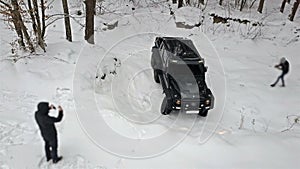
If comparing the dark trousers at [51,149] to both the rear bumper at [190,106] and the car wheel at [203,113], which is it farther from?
the car wheel at [203,113]

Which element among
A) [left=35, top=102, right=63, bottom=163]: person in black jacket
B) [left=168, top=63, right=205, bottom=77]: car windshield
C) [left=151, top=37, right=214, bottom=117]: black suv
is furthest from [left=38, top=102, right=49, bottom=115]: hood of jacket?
[left=168, top=63, right=205, bottom=77]: car windshield

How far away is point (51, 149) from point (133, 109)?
3386 millimetres

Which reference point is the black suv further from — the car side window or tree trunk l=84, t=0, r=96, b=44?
tree trunk l=84, t=0, r=96, b=44

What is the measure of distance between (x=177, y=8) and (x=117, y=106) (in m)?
12.3

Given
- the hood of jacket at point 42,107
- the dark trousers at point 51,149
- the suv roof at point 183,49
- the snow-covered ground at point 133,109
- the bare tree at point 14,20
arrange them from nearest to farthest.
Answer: the hood of jacket at point 42,107
the dark trousers at point 51,149
the snow-covered ground at point 133,109
the suv roof at point 183,49
the bare tree at point 14,20

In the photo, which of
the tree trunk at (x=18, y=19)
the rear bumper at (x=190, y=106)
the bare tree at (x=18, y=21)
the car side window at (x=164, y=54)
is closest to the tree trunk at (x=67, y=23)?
the bare tree at (x=18, y=21)

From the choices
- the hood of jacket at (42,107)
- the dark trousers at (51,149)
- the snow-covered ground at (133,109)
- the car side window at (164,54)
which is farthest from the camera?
the car side window at (164,54)

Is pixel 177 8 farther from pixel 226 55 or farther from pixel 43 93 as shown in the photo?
pixel 43 93

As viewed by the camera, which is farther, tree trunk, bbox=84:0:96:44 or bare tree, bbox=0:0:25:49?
tree trunk, bbox=84:0:96:44

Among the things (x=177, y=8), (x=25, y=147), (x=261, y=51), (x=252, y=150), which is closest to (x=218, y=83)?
(x=252, y=150)

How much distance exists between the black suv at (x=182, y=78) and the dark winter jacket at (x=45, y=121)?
3.87 metres

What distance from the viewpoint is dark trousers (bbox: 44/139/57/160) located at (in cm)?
646

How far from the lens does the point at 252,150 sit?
308 inches

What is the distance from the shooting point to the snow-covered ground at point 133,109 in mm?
7293
